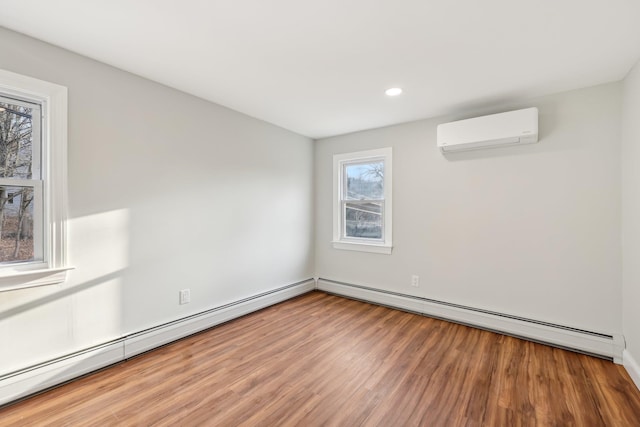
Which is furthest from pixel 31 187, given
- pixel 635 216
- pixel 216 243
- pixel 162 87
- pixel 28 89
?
pixel 635 216

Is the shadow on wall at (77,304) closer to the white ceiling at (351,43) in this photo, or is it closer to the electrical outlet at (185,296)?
the electrical outlet at (185,296)

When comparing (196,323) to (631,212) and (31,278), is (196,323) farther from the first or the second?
(631,212)

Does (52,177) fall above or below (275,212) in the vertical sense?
above

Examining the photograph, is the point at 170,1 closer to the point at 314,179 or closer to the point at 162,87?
the point at 162,87

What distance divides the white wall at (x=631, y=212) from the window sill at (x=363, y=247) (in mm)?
2103

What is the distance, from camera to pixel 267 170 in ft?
11.8

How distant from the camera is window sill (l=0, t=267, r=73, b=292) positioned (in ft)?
5.70

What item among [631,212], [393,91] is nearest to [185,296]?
[393,91]

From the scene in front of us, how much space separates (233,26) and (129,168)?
1.44 meters

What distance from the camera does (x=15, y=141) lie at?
6.14 ft

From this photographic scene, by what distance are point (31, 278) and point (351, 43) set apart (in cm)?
261

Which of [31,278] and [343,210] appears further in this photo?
[343,210]

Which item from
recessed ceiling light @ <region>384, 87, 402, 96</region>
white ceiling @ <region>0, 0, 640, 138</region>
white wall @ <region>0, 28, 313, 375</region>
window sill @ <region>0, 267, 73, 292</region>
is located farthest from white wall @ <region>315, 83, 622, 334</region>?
window sill @ <region>0, 267, 73, 292</region>

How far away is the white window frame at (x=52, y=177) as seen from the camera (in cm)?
189
